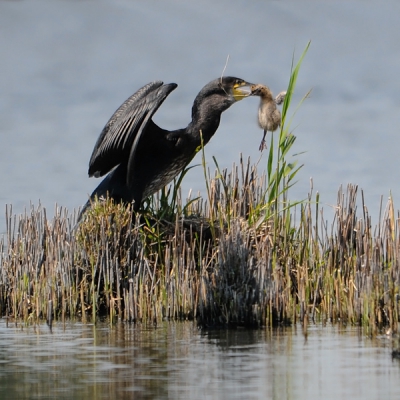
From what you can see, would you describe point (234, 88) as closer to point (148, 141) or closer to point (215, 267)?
point (148, 141)

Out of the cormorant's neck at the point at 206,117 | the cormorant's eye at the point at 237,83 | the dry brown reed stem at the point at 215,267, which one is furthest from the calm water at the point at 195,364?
the cormorant's eye at the point at 237,83

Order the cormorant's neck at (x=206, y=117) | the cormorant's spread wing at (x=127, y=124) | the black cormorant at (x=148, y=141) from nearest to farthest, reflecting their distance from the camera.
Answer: the cormorant's spread wing at (x=127, y=124) < the black cormorant at (x=148, y=141) < the cormorant's neck at (x=206, y=117)

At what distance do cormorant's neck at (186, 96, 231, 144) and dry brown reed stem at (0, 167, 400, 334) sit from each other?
28.7 inches

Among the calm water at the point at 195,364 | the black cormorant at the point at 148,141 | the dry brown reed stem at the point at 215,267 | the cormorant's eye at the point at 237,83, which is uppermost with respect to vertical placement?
the cormorant's eye at the point at 237,83

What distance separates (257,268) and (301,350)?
166 centimetres

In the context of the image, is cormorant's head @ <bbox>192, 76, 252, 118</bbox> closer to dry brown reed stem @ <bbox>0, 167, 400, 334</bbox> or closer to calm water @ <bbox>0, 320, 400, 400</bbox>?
dry brown reed stem @ <bbox>0, 167, 400, 334</bbox>

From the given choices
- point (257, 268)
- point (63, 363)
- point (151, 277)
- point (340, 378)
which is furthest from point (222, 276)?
point (340, 378)

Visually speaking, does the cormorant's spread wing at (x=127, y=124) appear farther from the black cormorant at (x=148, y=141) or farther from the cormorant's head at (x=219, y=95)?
the cormorant's head at (x=219, y=95)

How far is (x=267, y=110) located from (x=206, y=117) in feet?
2.39

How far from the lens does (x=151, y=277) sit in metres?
8.09

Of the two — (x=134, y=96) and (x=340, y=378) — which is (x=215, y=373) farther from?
(x=134, y=96)

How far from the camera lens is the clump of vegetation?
733 cm

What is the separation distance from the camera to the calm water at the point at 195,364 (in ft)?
14.7

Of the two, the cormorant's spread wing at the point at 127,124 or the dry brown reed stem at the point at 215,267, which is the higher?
the cormorant's spread wing at the point at 127,124
